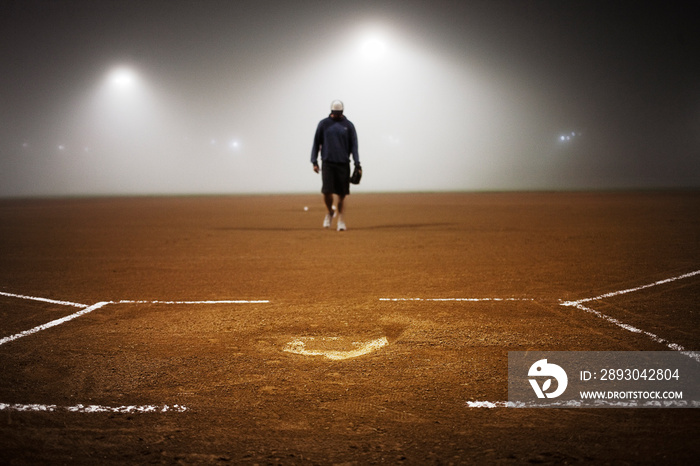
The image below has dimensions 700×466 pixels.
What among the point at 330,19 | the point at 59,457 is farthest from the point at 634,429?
the point at 330,19

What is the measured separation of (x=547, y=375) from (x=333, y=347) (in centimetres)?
123

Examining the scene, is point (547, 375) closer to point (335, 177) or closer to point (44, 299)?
point (44, 299)

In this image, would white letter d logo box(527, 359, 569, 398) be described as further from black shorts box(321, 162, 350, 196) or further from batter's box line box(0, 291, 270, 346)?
A: black shorts box(321, 162, 350, 196)

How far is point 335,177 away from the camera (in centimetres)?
898

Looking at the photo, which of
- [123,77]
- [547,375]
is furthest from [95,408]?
[123,77]

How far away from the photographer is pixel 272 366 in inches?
112

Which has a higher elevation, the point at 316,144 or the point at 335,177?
the point at 316,144

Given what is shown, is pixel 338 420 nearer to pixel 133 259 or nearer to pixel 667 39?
pixel 133 259

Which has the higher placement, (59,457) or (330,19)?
(330,19)

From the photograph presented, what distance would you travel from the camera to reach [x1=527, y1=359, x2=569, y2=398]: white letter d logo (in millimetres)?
2462

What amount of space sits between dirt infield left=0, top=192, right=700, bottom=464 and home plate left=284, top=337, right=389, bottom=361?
18 mm

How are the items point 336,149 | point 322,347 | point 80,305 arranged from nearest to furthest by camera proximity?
point 322,347, point 80,305, point 336,149

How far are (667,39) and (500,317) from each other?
100 feet

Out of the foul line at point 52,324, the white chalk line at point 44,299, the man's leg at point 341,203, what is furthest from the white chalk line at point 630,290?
the man's leg at point 341,203
